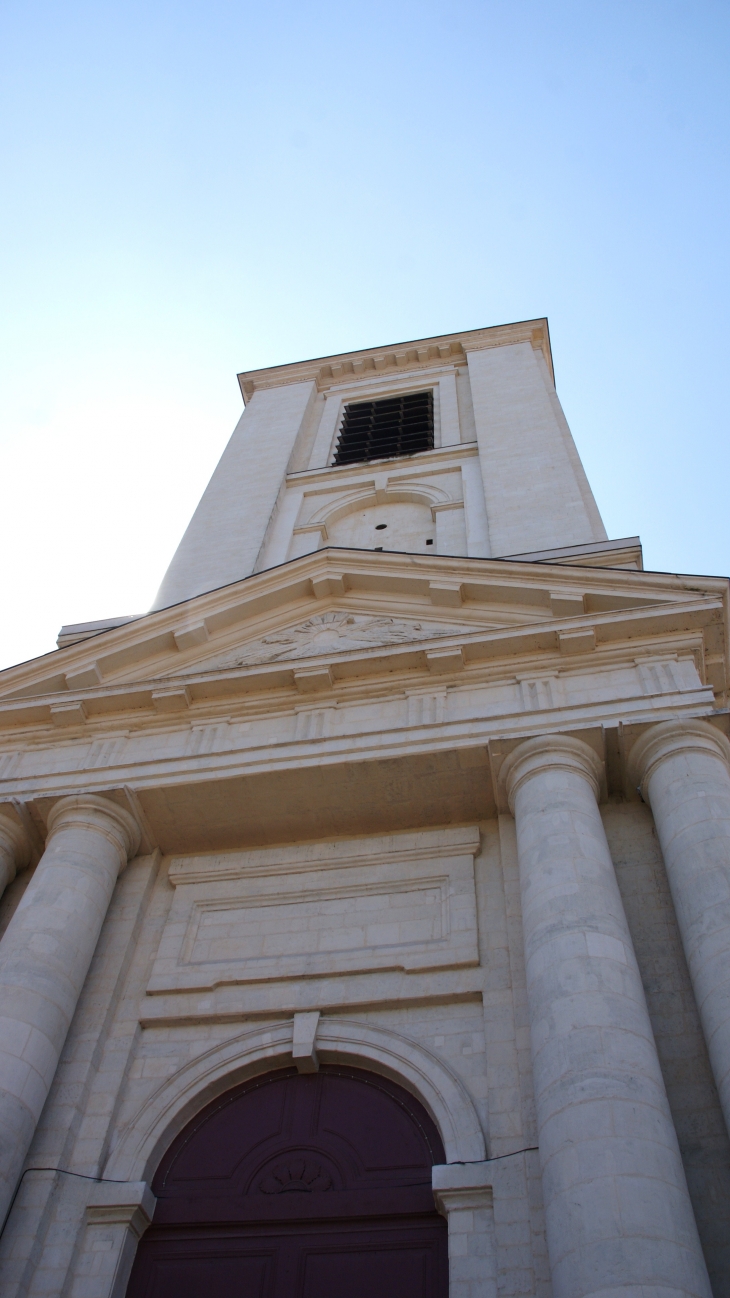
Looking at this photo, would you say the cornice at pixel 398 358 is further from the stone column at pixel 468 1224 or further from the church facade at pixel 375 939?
the stone column at pixel 468 1224

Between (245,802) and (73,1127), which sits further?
(245,802)

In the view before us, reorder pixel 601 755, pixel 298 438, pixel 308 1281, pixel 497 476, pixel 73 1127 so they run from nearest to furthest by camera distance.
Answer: pixel 308 1281 < pixel 73 1127 < pixel 601 755 < pixel 497 476 < pixel 298 438

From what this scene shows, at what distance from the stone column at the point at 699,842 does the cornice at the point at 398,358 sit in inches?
795

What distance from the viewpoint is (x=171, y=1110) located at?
1064cm

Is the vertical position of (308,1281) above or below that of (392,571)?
below

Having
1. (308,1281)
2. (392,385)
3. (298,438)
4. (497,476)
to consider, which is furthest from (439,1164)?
(392,385)

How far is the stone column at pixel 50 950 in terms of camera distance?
9992 millimetres

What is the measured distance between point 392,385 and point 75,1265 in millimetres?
24100

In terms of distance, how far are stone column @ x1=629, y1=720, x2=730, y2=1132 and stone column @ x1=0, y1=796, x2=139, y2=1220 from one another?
6.13 metres

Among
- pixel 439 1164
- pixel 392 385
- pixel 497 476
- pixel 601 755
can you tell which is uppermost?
pixel 392 385

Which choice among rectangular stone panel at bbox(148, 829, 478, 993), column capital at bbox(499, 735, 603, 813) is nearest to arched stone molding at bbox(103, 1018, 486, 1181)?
rectangular stone panel at bbox(148, 829, 478, 993)

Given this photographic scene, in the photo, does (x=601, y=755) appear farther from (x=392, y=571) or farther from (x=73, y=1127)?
(x=73, y=1127)

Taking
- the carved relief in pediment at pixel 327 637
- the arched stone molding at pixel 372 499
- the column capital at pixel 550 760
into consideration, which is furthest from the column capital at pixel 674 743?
the arched stone molding at pixel 372 499

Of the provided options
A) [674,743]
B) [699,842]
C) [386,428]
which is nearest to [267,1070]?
[699,842]
